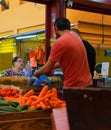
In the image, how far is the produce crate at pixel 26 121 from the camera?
275cm

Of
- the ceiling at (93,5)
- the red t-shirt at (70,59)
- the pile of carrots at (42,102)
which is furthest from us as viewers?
the ceiling at (93,5)

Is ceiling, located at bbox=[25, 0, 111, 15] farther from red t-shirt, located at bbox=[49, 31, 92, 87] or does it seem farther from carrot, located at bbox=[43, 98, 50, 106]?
carrot, located at bbox=[43, 98, 50, 106]

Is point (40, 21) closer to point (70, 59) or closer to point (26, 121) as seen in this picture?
point (70, 59)

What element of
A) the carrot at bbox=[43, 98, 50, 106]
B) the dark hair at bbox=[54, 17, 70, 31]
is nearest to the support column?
the dark hair at bbox=[54, 17, 70, 31]

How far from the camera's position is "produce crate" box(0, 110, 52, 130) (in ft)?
9.04

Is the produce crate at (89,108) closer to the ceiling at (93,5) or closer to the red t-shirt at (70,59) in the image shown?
the red t-shirt at (70,59)

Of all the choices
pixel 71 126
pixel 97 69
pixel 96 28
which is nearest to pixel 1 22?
pixel 96 28

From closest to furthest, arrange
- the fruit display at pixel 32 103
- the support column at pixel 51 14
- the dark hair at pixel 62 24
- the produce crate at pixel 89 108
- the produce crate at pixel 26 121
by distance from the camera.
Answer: the produce crate at pixel 89 108 → the produce crate at pixel 26 121 → the fruit display at pixel 32 103 → the dark hair at pixel 62 24 → the support column at pixel 51 14

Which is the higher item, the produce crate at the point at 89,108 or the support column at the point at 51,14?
the support column at the point at 51,14

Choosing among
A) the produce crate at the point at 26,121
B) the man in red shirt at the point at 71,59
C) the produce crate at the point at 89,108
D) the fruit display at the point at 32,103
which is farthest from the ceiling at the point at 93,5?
the produce crate at the point at 89,108

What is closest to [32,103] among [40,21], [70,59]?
[70,59]

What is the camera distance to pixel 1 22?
13094 millimetres

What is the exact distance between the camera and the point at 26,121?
2.84 m

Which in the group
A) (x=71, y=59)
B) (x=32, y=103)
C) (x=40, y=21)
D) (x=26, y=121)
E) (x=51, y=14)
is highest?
(x=40, y=21)
